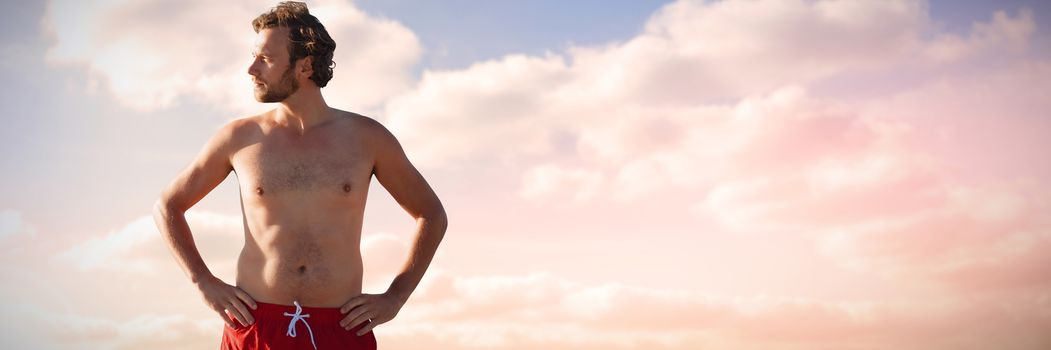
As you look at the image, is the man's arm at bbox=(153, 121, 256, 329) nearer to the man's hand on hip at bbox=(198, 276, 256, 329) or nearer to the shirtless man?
the shirtless man

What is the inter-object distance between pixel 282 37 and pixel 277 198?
1286 mm

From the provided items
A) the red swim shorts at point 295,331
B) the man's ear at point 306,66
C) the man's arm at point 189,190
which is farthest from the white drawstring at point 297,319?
the man's ear at point 306,66

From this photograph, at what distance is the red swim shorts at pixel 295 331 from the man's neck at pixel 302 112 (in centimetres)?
143

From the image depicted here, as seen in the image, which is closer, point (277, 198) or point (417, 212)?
point (277, 198)

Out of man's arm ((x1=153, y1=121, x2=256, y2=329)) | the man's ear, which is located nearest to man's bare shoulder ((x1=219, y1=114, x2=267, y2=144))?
man's arm ((x1=153, y1=121, x2=256, y2=329))

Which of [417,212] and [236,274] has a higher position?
[417,212]

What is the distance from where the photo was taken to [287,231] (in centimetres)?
766

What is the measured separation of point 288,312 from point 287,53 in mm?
2013

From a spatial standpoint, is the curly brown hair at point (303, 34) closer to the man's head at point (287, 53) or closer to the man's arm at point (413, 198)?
the man's head at point (287, 53)

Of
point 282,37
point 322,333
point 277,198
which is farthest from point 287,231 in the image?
point 282,37

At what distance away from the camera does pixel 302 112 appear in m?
→ 8.11

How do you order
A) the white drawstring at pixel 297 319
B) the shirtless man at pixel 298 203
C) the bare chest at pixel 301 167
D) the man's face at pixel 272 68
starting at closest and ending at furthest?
→ the white drawstring at pixel 297 319 < the shirtless man at pixel 298 203 < the bare chest at pixel 301 167 < the man's face at pixel 272 68

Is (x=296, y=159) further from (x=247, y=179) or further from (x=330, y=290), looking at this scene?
(x=330, y=290)

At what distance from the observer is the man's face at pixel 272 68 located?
7938 millimetres
